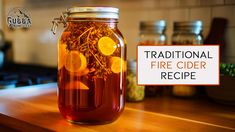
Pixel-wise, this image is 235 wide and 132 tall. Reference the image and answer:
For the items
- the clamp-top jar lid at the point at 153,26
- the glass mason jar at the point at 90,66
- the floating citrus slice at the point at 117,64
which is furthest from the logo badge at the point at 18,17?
the clamp-top jar lid at the point at 153,26

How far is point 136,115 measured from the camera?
2.25 ft

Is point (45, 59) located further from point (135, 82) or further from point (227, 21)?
point (227, 21)

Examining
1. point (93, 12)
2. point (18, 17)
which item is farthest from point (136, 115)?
point (18, 17)

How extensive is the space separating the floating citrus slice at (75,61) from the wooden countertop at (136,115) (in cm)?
11

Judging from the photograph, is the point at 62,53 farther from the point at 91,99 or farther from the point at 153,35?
the point at 153,35

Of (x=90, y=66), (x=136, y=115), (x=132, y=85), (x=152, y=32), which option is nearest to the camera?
(x=90, y=66)

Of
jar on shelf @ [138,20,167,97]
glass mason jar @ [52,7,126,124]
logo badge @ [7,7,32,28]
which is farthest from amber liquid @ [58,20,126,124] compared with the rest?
jar on shelf @ [138,20,167,97]

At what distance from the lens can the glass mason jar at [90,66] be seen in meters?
0.59

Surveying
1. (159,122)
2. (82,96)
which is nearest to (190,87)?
(159,122)

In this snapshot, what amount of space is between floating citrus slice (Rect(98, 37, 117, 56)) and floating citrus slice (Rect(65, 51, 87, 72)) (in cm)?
4

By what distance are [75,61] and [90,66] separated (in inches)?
1.3

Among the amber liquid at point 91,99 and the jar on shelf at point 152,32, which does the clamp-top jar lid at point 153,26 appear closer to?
the jar on shelf at point 152,32

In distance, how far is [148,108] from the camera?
2.49 ft

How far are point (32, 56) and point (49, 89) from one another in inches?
25.3
